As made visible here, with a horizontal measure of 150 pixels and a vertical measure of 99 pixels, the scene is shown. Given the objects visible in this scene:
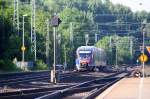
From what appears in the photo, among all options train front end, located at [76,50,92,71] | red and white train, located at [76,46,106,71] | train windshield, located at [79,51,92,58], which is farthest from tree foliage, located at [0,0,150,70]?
train windshield, located at [79,51,92,58]

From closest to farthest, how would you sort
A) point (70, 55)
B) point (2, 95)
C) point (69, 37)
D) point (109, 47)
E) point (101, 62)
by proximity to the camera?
point (2, 95) < point (101, 62) < point (70, 55) < point (69, 37) < point (109, 47)

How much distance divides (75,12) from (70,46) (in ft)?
139

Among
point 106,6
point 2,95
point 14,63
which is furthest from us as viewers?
point 106,6

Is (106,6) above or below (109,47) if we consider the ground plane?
above

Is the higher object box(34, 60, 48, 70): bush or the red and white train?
the red and white train

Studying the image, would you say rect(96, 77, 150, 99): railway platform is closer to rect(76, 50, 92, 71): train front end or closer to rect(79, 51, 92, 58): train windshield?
rect(76, 50, 92, 71): train front end

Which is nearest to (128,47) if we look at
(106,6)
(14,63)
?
(106,6)

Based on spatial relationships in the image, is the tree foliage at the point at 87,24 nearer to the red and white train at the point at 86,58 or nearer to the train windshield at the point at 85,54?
the red and white train at the point at 86,58

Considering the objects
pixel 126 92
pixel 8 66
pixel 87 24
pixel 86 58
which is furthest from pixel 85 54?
pixel 87 24

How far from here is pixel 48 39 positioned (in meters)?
87.6

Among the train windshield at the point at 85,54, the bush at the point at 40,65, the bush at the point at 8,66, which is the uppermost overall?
the train windshield at the point at 85,54

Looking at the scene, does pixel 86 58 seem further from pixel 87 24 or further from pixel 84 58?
pixel 87 24

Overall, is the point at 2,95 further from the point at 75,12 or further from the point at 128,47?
the point at 128,47

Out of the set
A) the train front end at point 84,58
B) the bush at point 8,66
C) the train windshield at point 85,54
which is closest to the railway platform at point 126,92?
the bush at point 8,66
